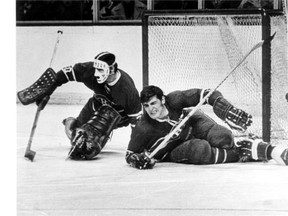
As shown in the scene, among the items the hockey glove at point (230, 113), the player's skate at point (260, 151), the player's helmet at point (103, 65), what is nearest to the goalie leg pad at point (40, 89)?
the player's helmet at point (103, 65)

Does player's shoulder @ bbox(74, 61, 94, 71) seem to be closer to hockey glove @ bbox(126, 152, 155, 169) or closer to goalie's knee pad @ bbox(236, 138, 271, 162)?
hockey glove @ bbox(126, 152, 155, 169)

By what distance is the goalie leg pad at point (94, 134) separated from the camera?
6.05 metres

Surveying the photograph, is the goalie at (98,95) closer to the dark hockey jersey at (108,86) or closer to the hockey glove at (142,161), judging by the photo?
the dark hockey jersey at (108,86)

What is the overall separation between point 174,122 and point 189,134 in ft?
0.37

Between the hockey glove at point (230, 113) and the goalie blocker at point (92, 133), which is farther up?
the hockey glove at point (230, 113)

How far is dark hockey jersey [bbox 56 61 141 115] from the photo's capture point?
6.00 metres

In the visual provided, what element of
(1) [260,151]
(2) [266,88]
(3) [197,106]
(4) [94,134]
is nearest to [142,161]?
(4) [94,134]

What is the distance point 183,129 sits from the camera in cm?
602

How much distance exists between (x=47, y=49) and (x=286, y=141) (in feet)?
4.70

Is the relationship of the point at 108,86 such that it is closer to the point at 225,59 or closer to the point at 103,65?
the point at 103,65

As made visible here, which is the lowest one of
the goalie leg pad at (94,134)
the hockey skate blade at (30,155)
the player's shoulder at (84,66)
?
the hockey skate blade at (30,155)

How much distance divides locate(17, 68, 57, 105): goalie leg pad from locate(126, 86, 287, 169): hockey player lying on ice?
0.51m

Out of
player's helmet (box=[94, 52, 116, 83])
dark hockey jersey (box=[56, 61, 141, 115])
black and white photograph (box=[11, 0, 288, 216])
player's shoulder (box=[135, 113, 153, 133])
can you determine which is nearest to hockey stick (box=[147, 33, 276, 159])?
black and white photograph (box=[11, 0, 288, 216])

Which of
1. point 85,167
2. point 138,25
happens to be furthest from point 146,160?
point 138,25
